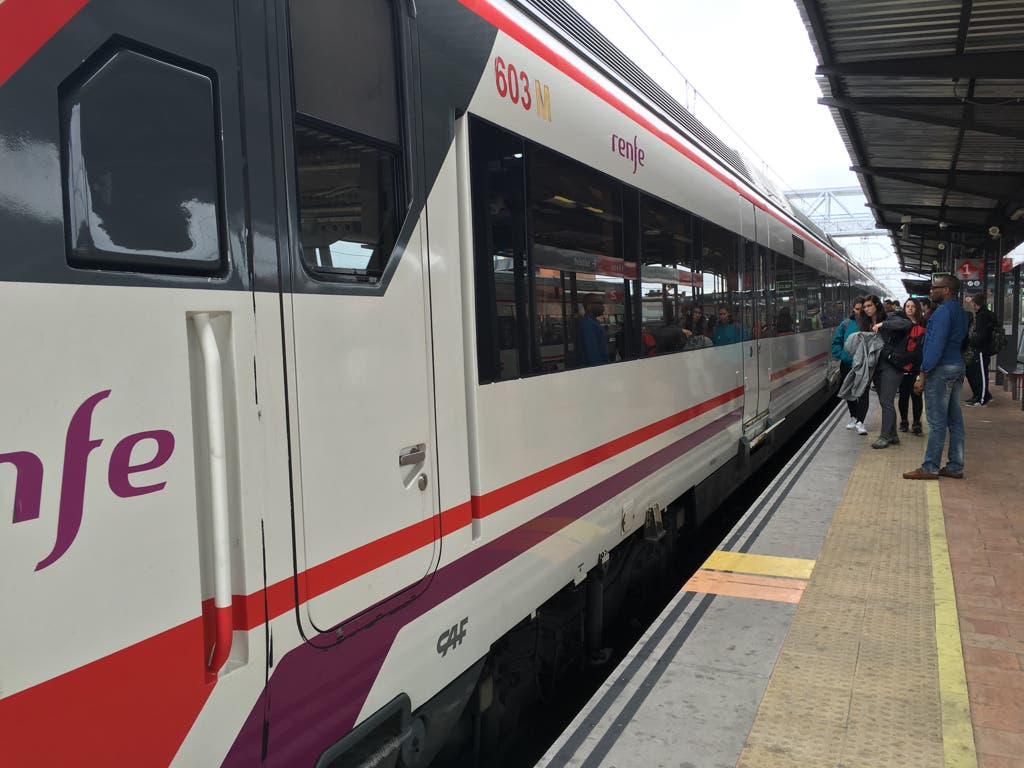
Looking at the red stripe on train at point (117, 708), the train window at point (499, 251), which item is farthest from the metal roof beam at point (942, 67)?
the red stripe on train at point (117, 708)

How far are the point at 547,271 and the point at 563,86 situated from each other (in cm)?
85

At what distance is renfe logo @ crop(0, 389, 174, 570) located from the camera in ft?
4.59

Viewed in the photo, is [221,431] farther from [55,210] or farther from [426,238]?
[426,238]

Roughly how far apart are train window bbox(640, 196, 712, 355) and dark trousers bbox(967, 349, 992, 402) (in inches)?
360

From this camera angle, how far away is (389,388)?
7.72 feet

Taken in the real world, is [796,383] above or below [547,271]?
below

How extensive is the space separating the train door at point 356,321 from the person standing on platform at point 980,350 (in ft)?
38.9

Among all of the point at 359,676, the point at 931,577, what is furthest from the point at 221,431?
the point at 931,577

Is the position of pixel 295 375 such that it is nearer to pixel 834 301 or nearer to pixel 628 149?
pixel 628 149

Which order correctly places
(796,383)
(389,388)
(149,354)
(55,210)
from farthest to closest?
(796,383) < (389,388) < (149,354) < (55,210)

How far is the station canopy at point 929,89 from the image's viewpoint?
772 cm

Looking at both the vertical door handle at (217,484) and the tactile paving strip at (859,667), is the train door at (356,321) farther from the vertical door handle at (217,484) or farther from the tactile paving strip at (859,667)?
the tactile paving strip at (859,667)

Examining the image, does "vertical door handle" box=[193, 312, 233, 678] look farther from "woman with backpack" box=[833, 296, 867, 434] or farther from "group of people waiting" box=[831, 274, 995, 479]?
"woman with backpack" box=[833, 296, 867, 434]

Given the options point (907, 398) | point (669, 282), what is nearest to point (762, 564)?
point (669, 282)
